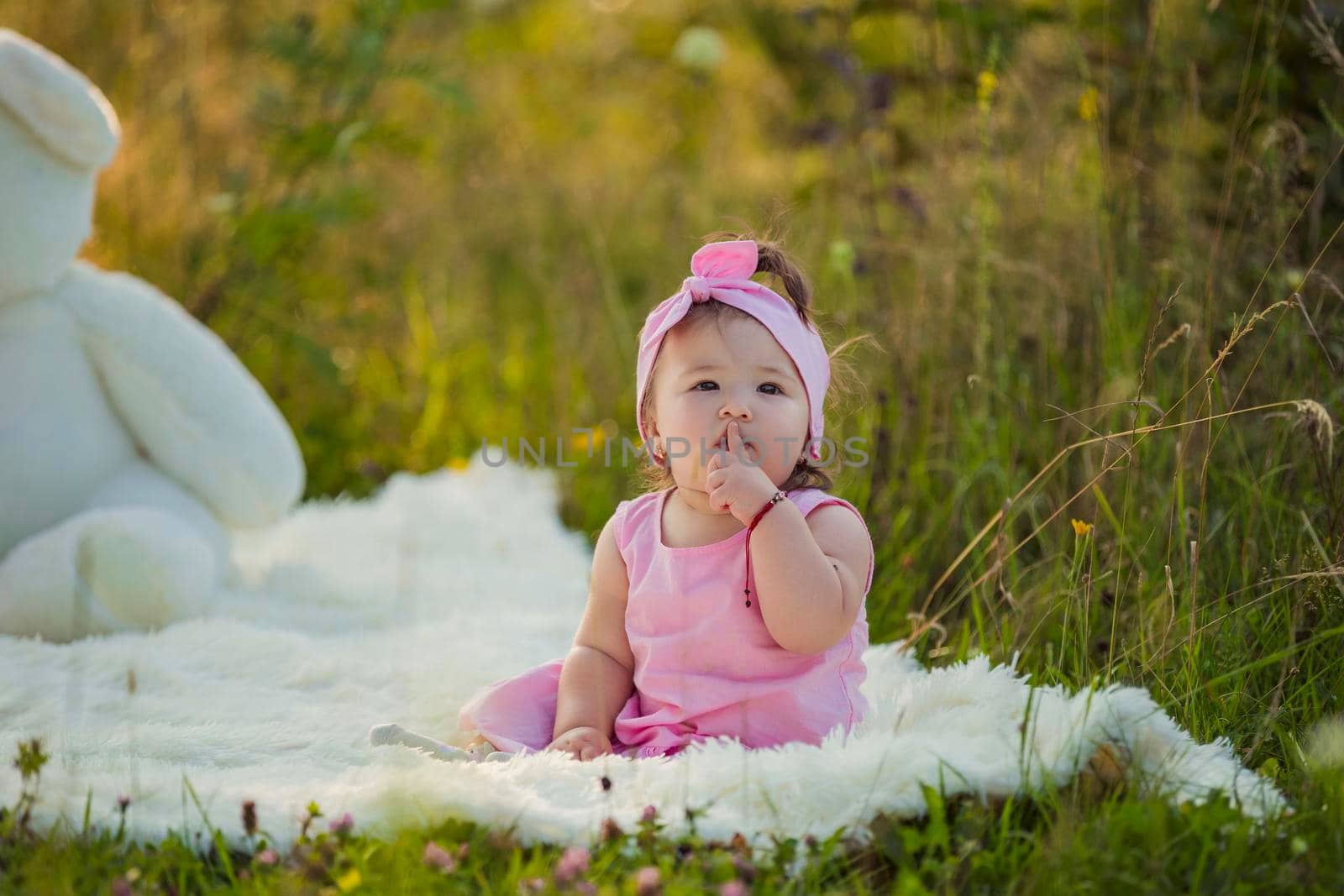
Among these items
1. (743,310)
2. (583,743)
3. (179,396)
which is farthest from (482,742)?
(179,396)

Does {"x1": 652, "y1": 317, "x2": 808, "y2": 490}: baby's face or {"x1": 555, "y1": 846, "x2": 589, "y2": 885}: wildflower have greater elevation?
{"x1": 652, "y1": 317, "x2": 808, "y2": 490}: baby's face

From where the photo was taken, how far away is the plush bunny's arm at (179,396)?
2502mm

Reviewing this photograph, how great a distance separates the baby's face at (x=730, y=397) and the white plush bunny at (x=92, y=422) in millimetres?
1091

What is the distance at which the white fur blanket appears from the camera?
147cm

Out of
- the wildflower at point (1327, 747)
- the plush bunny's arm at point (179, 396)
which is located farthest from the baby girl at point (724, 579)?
the plush bunny's arm at point (179, 396)

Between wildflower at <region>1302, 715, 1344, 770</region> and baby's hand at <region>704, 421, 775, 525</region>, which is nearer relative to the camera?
wildflower at <region>1302, 715, 1344, 770</region>

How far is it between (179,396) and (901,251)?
1676 mm

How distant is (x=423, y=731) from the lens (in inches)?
76.6

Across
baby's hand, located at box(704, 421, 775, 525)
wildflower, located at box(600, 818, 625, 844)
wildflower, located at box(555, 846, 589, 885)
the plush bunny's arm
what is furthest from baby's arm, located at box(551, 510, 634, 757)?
the plush bunny's arm

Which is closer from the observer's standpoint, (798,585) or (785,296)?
(798,585)

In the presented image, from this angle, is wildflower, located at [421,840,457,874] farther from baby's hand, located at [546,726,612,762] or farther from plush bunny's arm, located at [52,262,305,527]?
plush bunny's arm, located at [52,262,305,527]

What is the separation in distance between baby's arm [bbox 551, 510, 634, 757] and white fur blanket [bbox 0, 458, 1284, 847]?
0.55 feet

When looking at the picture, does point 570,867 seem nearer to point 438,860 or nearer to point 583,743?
point 438,860

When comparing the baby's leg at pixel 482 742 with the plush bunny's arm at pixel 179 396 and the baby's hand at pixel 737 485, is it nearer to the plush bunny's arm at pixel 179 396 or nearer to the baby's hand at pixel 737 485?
the baby's hand at pixel 737 485
